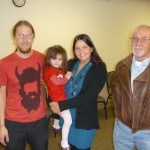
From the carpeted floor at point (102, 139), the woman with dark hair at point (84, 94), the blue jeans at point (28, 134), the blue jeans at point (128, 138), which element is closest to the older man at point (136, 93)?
the blue jeans at point (128, 138)

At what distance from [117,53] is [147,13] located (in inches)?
54.9

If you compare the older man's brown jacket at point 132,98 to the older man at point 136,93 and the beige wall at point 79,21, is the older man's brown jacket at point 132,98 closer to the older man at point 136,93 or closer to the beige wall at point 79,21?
the older man at point 136,93

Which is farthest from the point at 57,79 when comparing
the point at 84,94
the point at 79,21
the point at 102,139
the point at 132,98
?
the point at 79,21

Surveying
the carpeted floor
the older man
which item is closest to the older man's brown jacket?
the older man

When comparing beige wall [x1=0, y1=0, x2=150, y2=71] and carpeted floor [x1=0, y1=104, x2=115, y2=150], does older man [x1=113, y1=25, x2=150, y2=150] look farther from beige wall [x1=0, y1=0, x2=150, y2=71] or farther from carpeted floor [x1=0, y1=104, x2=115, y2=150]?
beige wall [x1=0, y1=0, x2=150, y2=71]

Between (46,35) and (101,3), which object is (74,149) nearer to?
(46,35)

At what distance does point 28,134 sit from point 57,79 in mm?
589

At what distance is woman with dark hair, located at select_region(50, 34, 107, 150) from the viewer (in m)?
2.03

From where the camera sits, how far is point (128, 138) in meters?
2.08

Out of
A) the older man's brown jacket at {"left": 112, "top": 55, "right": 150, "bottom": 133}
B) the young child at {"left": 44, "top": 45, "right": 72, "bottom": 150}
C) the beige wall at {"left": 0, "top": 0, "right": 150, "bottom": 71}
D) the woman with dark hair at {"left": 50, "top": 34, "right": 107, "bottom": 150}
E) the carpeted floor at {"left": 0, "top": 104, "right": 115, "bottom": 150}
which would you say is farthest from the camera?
the beige wall at {"left": 0, "top": 0, "right": 150, "bottom": 71}

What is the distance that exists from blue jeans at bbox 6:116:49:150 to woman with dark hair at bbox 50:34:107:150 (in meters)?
0.24

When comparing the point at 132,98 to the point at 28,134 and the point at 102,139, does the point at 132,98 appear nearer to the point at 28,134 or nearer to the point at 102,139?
the point at 28,134

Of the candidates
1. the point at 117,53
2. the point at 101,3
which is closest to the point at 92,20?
the point at 101,3

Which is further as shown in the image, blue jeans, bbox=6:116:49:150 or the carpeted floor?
the carpeted floor
